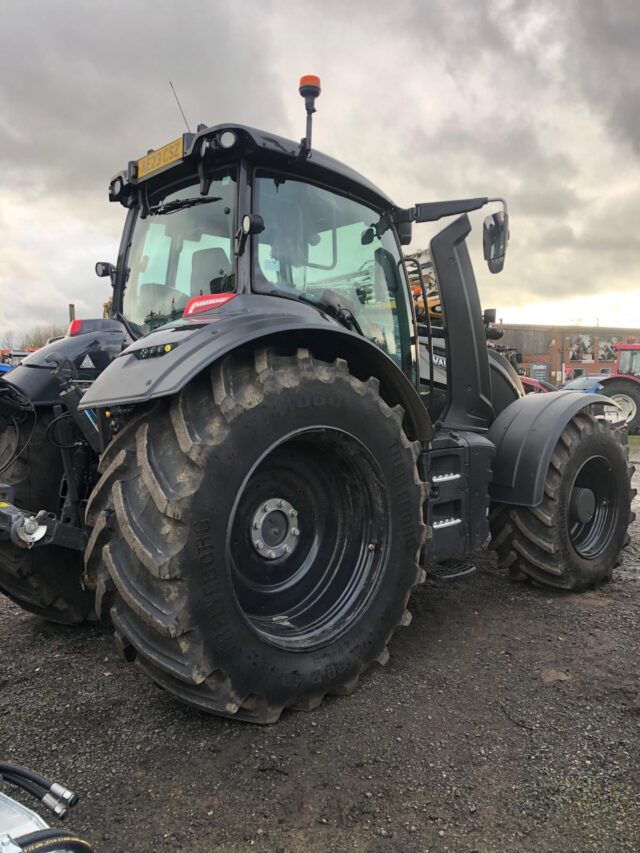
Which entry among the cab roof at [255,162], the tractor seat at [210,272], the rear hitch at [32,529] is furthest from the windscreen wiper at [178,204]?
the rear hitch at [32,529]

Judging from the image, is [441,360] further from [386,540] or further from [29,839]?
[29,839]

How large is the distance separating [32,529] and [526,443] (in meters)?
2.89

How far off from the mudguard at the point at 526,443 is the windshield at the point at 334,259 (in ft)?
2.84

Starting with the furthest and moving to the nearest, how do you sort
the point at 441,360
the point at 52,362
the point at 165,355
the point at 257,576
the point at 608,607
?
the point at 441,360, the point at 608,607, the point at 52,362, the point at 257,576, the point at 165,355

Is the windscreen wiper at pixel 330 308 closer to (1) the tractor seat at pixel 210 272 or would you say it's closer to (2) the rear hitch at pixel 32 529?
(1) the tractor seat at pixel 210 272

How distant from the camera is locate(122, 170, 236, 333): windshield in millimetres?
2947

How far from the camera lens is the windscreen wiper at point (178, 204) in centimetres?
302

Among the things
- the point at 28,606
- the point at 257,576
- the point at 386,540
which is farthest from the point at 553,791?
the point at 28,606

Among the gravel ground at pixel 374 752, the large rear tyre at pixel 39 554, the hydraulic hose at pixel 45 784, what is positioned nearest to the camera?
the hydraulic hose at pixel 45 784

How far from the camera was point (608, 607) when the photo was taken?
3.93m

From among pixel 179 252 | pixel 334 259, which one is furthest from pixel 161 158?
pixel 334 259

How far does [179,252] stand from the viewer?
10.9ft

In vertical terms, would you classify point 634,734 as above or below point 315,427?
below

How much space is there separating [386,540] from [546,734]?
1.01 metres
